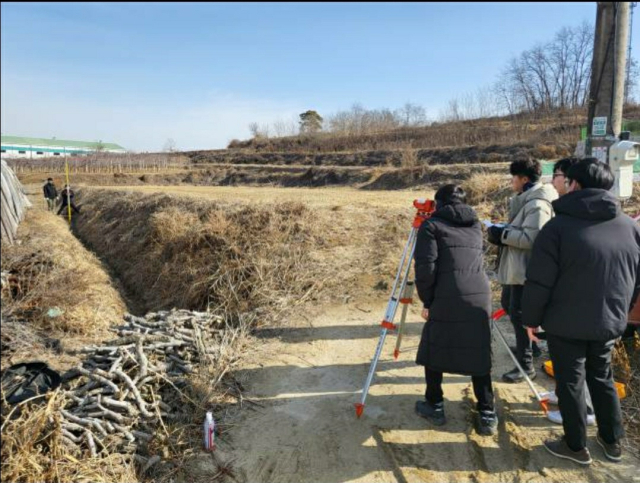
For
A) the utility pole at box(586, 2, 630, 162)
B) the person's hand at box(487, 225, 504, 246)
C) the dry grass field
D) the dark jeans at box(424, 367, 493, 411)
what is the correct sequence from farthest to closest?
the utility pole at box(586, 2, 630, 162), the person's hand at box(487, 225, 504, 246), the dark jeans at box(424, 367, 493, 411), the dry grass field

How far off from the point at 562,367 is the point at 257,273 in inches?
203

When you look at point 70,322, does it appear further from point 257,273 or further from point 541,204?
point 541,204

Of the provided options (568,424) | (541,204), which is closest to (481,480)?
(568,424)

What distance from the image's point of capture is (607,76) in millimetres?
4781

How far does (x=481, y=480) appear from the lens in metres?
→ 3.02

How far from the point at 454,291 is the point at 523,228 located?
100 cm

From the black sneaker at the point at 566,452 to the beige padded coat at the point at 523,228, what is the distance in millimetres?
1330

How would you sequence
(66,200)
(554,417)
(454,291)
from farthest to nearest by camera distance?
(66,200)
(554,417)
(454,291)

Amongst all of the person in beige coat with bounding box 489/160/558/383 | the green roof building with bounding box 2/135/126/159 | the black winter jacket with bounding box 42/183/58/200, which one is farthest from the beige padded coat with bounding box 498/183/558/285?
the green roof building with bounding box 2/135/126/159

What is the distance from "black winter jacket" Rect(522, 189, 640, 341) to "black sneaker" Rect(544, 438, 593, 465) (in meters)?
0.89

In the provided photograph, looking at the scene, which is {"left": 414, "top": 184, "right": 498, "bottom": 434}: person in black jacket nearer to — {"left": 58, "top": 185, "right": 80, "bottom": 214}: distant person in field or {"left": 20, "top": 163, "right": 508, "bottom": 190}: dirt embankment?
{"left": 20, "top": 163, "right": 508, "bottom": 190}: dirt embankment

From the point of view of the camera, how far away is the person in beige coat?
145 inches

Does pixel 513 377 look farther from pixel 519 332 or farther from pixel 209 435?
pixel 209 435

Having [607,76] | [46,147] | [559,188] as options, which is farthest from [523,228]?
[46,147]
